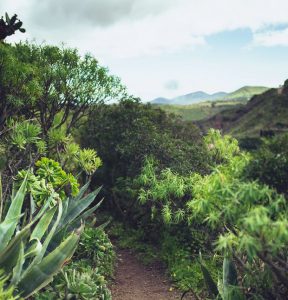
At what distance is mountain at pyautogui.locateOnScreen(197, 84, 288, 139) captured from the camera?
46.0 m

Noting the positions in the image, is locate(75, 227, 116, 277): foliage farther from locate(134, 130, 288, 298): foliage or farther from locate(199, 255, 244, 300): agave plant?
locate(134, 130, 288, 298): foliage

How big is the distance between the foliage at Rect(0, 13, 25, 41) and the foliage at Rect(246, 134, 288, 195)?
332 inches

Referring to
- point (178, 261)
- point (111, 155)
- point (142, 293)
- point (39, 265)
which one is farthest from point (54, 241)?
point (111, 155)

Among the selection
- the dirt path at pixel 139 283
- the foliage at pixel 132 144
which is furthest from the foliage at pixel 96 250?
the foliage at pixel 132 144

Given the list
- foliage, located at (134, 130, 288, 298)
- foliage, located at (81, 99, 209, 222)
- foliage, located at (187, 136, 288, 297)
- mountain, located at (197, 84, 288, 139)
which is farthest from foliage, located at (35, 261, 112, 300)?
mountain, located at (197, 84, 288, 139)

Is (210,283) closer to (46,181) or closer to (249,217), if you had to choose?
(249,217)

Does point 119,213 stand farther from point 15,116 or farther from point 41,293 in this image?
point 41,293

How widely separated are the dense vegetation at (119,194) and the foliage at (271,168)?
0.01 m

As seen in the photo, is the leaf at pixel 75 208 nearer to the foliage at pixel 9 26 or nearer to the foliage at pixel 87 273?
the foliage at pixel 87 273

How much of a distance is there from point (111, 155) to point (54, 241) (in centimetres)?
649

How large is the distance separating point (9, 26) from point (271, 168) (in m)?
8.79

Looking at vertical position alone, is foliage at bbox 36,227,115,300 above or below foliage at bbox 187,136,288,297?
below

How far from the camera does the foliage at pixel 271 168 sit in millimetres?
5305

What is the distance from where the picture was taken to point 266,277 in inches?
249
